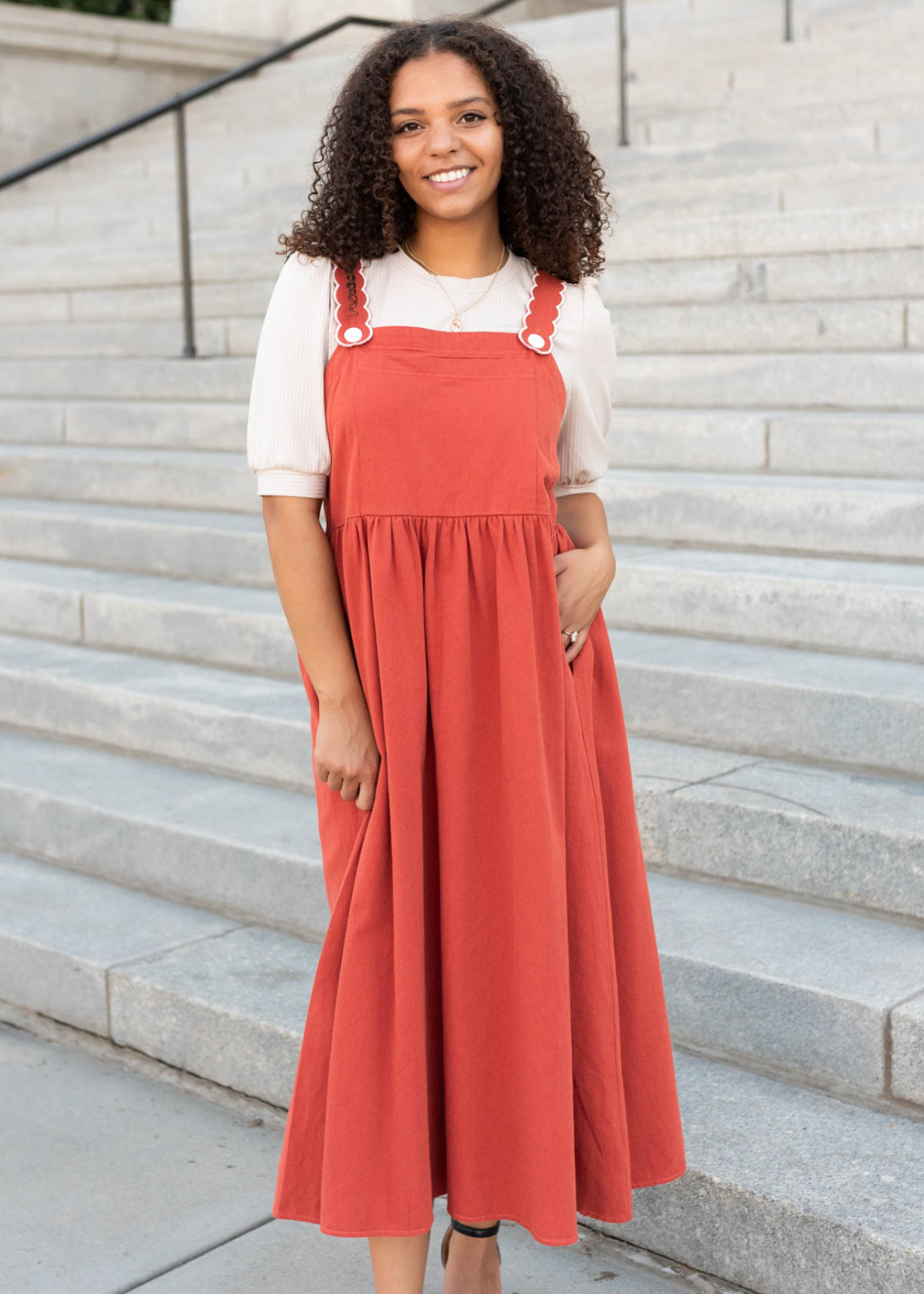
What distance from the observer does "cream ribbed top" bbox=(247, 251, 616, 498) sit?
2.04 metres

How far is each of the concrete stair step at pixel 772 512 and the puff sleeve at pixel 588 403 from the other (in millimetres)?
2074

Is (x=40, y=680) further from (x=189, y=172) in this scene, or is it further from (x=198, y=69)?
(x=198, y=69)

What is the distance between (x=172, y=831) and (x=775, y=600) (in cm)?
171

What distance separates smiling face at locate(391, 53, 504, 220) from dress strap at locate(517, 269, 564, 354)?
0.16 meters

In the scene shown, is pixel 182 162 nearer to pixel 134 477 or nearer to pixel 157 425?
pixel 157 425

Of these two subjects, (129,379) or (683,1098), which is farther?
(129,379)

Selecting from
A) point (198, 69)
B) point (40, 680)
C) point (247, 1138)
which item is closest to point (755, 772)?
point (247, 1138)

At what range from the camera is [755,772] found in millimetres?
3479

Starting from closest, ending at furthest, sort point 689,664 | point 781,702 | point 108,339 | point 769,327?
point 781,702 → point 689,664 → point 769,327 → point 108,339

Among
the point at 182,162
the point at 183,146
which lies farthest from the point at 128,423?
the point at 183,146

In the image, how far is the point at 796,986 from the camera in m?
2.79

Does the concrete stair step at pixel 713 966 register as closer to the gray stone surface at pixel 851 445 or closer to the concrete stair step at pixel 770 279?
the gray stone surface at pixel 851 445

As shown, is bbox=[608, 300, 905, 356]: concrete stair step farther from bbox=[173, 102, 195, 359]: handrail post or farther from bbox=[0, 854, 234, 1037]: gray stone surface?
bbox=[0, 854, 234, 1037]: gray stone surface

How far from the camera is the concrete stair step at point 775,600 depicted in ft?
12.5
